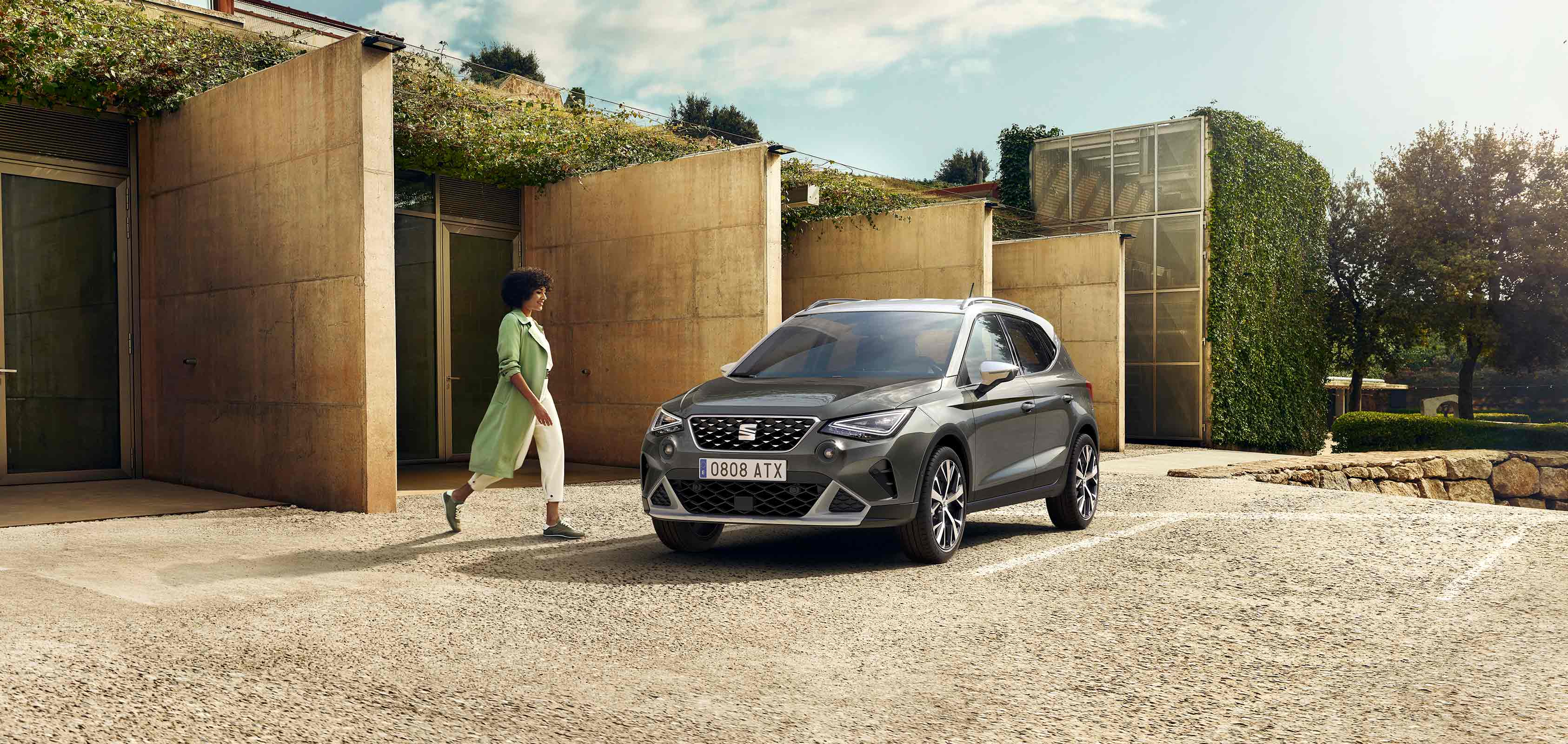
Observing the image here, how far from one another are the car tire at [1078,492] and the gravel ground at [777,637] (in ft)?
0.46

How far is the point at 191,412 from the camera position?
11.4 m

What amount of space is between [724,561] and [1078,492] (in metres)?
2.99

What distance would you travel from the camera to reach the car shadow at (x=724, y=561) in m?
6.62

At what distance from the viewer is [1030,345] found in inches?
334

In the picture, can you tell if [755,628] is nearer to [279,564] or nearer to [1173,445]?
[279,564]

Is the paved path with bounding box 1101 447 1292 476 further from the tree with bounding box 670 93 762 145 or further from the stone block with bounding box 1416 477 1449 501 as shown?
the tree with bounding box 670 93 762 145

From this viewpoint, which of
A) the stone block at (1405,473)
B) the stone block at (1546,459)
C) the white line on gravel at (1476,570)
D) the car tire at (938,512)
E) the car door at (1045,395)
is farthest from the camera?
the stone block at (1546,459)

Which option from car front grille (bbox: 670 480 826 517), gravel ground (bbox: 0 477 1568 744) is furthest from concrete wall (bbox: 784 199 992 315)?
car front grille (bbox: 670 480 826 517)

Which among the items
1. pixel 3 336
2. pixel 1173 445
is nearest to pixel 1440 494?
pixel 1173 445

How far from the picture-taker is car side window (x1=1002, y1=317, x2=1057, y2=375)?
8.25 meters

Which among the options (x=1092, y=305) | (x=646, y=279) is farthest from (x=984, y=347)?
(x=1092, y=305)

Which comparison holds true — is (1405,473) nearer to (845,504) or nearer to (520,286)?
(845,504)

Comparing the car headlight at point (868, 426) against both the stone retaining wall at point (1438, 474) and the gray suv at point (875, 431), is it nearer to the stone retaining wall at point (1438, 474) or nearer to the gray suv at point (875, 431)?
the gray suv at point (875, 431)

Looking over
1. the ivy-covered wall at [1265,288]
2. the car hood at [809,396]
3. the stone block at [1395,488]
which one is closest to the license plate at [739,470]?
the car hood at [809,396]
